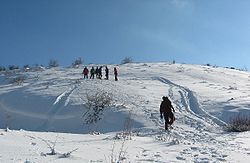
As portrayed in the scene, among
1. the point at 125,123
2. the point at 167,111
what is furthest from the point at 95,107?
the point at 167,111

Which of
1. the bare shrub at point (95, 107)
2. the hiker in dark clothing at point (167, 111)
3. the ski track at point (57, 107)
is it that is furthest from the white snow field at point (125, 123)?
the hiker in dark clothing at point (167, 111)

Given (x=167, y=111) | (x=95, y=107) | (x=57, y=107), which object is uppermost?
(x=167, y=111)

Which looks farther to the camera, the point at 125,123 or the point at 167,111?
the point at 125,123

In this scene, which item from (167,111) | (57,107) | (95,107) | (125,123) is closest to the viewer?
(167,111)

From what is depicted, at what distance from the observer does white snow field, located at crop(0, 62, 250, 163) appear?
28.1 ft

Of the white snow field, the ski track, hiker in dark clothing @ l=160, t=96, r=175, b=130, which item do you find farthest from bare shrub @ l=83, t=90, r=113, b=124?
hiker in dark clothing @ l=160, t=96, r=175, b=130

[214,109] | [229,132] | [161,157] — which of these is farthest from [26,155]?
[214,109]

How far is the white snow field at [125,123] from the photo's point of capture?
8.55 meters

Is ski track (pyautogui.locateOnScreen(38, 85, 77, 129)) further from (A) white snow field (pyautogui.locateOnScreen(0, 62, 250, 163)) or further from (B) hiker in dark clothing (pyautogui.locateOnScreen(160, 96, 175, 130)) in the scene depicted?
(B) hiker in dark clothing (pyautogui.locateOnScreen(160, 96, 175, 130))

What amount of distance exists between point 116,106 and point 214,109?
6.47 metres

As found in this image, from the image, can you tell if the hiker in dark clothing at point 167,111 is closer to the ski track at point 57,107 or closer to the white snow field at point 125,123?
the white snow field at point 125,123

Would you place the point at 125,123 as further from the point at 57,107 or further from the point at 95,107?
the point at 57,107

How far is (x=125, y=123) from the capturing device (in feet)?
62.7

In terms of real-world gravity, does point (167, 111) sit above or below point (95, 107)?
above
